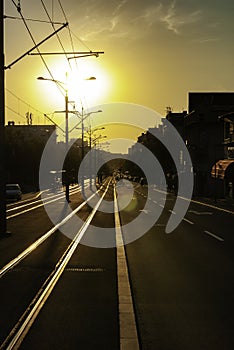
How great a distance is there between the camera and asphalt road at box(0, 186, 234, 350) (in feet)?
23.4

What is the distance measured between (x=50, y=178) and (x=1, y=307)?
9235 centimetres

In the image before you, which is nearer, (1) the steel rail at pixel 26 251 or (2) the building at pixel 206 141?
(1) the steel rail at pixel 26 251

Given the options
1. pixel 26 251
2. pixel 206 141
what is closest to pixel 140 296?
pixel 26 251

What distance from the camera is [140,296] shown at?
9852 millimetres

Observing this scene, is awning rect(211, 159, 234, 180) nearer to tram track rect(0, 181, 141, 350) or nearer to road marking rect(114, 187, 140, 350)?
tram track rect(0, 181, 141, 350)

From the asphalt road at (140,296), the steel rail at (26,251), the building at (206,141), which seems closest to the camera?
the asphalt road at (140,296)

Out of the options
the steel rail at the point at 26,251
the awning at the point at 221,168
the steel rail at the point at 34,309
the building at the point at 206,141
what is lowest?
the steel rail at the point at 26,251

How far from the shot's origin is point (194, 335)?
7262mm

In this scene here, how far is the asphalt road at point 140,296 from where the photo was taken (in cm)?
713

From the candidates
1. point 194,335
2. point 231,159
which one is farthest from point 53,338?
point 231,159

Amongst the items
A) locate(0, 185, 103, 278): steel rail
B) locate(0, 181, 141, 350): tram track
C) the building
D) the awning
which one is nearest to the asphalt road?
locate(0, 181, 141, 350): tram track

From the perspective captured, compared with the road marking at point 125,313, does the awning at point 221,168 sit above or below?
above

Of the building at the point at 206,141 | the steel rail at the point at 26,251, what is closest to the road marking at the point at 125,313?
the steel rail at the point at 26,251

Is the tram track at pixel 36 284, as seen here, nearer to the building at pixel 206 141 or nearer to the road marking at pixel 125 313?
the road marking at pixel 125 313
